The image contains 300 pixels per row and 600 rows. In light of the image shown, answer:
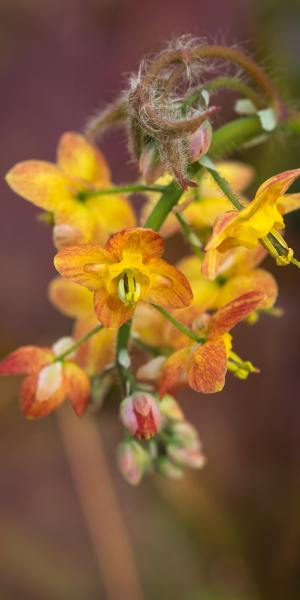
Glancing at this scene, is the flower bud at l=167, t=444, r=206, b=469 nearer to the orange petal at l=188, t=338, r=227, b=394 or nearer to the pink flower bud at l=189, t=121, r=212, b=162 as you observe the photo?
the orange petal at l=188, t=338, r=227, b=394

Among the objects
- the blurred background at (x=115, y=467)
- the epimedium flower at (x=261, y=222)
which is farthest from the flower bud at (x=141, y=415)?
the blurred background at (x=115, y=467)

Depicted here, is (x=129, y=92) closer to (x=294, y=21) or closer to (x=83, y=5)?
(x=294, y=21)

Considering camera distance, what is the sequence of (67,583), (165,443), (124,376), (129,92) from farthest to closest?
1. (67,583)
2. (165,443)
3. (124,376)
4. (129,92)

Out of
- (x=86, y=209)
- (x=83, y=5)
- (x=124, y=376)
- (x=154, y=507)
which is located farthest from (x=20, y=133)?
(x=124, y=376)

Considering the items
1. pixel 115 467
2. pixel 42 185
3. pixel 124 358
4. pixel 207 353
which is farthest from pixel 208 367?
pixel 115 467

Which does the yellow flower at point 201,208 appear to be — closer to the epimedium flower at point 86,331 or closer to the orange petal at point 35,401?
the epimedium flower at point 86,331

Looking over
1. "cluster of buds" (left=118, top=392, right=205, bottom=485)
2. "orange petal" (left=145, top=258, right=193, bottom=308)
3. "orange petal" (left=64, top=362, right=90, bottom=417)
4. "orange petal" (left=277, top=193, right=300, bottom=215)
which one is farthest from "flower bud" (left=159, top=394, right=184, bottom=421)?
"orange petal" (left=277, top=193, right=300, bottom=215)
